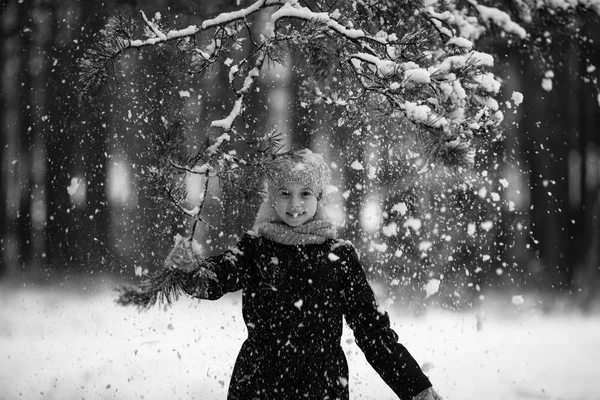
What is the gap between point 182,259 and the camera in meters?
1.61

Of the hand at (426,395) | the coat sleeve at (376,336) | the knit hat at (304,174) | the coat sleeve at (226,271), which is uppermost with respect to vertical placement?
the knit hat at (304,174)

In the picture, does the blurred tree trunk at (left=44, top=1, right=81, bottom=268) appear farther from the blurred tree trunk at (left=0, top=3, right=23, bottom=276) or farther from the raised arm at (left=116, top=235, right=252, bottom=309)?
the raised arm at (left=116, top=235, right=252, bottom=309)

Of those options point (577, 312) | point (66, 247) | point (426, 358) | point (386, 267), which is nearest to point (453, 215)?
point (386, 267)

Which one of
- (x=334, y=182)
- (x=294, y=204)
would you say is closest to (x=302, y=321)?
(x=294, y=204)

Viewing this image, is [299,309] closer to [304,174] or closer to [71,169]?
[304,174]

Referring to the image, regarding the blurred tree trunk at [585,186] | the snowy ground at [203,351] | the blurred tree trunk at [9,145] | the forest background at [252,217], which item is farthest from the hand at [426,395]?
the blurred tree trunk at [9,145]

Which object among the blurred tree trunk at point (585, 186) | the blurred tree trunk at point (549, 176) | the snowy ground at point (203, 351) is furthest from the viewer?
the blurred tree trunk at point (585, 186)

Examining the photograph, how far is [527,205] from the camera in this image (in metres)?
9.06

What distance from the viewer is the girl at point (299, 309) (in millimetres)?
1982

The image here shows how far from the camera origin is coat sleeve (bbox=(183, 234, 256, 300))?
1815 millimetres

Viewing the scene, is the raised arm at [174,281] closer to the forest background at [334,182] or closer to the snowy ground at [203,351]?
the snowy ground at [203,351]

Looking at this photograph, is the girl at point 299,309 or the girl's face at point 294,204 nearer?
the girl at point 299,309

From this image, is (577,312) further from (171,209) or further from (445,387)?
(171,209)

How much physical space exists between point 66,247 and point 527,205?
8462 mm
